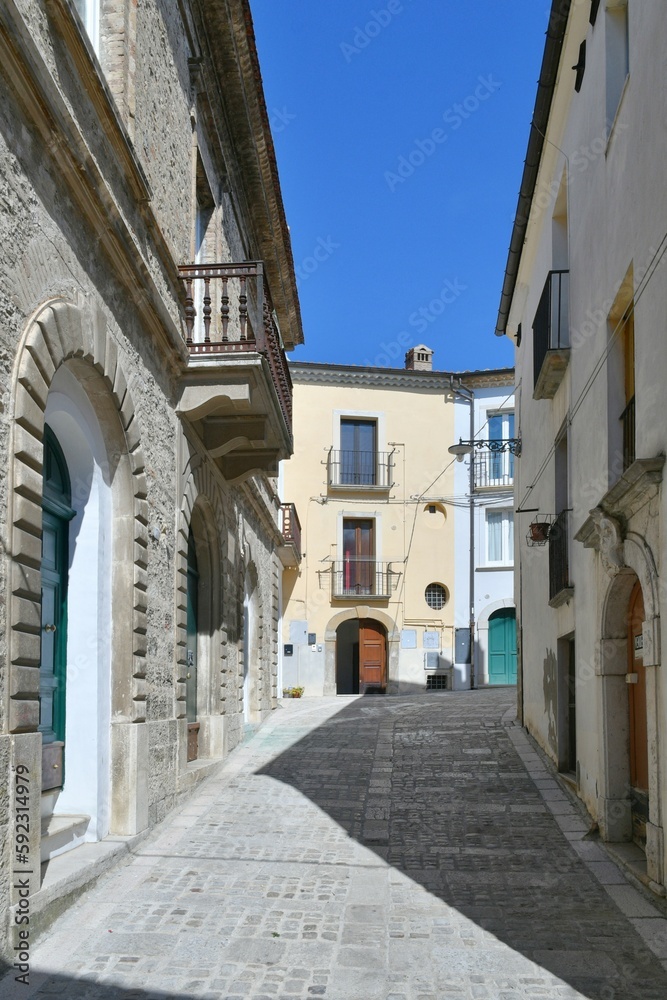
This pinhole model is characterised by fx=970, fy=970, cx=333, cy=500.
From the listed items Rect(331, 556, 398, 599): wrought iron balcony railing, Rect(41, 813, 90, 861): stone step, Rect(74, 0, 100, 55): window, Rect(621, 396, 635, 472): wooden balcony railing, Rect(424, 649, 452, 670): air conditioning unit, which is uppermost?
Rect(74, 0, 100, 55): window

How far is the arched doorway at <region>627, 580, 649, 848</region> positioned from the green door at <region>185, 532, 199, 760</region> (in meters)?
5.26

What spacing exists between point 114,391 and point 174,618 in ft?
9.12

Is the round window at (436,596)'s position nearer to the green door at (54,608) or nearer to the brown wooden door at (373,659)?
the brown wooden door at (373,659)

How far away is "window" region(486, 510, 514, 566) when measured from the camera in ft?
91.0

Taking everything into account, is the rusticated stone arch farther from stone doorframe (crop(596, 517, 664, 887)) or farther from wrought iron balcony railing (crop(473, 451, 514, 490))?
wrought iron balcony railing (crop(473, 451, 514, 490))

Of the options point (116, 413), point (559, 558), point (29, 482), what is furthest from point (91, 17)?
point (559, 558)

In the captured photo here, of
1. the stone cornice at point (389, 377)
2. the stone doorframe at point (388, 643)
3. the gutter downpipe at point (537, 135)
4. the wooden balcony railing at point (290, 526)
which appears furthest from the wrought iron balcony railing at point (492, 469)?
the gutter downpipe at point (537, 135)

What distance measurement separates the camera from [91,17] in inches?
314

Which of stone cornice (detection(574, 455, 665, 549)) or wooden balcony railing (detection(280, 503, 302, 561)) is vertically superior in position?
wooden balcony railing (detection(280, 503, 302, 561))

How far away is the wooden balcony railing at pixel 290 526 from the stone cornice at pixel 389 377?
15.4 ft

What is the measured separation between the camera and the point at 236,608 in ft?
44.9

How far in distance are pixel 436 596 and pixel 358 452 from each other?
476 centimetres

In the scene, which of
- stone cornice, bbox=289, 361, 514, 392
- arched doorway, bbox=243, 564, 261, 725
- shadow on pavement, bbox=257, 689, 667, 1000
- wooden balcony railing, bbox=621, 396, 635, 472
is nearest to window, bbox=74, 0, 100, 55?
wooden balcony railing, bbox=621, 396, 635, 472

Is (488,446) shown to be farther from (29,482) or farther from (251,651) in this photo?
(29,482)
